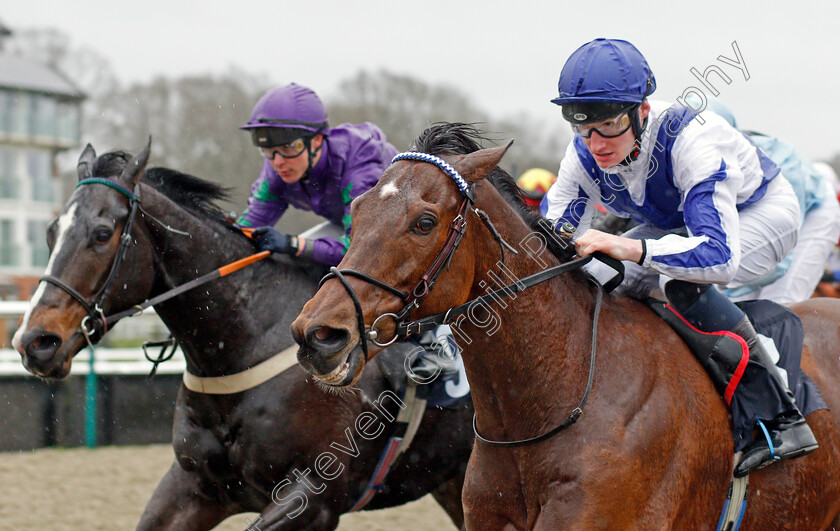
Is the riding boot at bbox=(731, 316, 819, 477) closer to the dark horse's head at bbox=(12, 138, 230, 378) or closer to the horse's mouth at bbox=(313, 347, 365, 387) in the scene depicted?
the horse's mouth at bbox=(313, 347, 365, 387)

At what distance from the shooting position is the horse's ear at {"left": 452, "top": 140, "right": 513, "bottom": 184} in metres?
2.38

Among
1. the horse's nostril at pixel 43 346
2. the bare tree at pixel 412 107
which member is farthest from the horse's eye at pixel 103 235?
the bare tree at pixel 412 107

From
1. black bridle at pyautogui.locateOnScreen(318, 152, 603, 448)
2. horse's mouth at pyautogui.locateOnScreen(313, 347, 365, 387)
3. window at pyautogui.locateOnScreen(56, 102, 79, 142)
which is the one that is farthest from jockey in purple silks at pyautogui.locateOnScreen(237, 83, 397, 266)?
window at pyautogui.locateOnScreen(56, 102, 79, 142)

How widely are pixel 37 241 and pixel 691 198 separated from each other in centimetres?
3674

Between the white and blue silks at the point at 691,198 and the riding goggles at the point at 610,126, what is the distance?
0.34 feet

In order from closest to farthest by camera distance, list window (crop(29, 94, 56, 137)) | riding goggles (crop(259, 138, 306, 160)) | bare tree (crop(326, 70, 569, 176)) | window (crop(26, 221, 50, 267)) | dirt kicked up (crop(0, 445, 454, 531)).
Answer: riding goggles (crop(259, 138, 306, 160)) → dirt kicked up (crop(0, 445, 454, 531)) → bare tree (crop(326, 70, 569, 176)) → window (crop(26, 221, 50, 267)) → window (crop(29, 94, 56, 137))

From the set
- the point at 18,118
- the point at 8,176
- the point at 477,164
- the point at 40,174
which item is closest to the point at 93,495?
the point at 477,164

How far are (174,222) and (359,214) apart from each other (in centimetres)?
152

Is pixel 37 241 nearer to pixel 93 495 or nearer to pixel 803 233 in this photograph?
pixel 93 495

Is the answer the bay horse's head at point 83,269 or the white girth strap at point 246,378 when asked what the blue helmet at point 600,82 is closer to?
the white girth strap at point 246,378

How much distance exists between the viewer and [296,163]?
408 centimetres

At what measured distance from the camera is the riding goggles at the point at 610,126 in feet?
8.88

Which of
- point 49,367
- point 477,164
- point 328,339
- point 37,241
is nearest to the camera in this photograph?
point 328,339

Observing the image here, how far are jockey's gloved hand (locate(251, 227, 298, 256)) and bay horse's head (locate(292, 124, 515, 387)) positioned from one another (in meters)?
1.47
